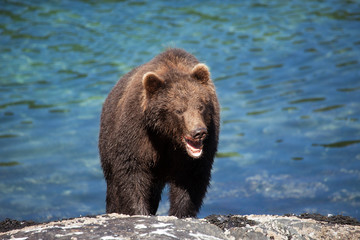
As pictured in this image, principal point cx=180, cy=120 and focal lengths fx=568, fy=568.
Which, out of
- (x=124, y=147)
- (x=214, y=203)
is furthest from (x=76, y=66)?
(x=124, y=147)

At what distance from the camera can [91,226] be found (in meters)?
5.65

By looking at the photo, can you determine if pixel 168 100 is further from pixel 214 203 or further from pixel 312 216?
pixel 214 203

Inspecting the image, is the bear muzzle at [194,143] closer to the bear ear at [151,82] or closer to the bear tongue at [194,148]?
the bear tongue at [194,148]

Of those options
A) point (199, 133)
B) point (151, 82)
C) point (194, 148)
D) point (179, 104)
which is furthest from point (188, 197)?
point (151, 82)

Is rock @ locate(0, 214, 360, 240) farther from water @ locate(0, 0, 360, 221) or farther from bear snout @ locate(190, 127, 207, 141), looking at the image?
water @ locate(0, 0, 360, 221)

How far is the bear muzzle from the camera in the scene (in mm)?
6660

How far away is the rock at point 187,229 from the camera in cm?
543

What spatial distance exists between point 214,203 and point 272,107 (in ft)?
18.0

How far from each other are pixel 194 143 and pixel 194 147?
5 centimetres

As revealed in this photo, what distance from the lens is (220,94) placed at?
19.0m

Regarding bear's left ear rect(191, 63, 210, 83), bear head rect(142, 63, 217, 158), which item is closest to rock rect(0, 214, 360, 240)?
bear head rect(142, 63, 217, 158)

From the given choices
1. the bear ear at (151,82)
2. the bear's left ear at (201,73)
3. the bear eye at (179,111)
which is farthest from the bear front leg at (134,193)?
the bear's left ear at (201,73)

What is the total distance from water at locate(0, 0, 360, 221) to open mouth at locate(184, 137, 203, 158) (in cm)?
210

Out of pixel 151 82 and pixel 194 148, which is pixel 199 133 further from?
pixel 151 82
